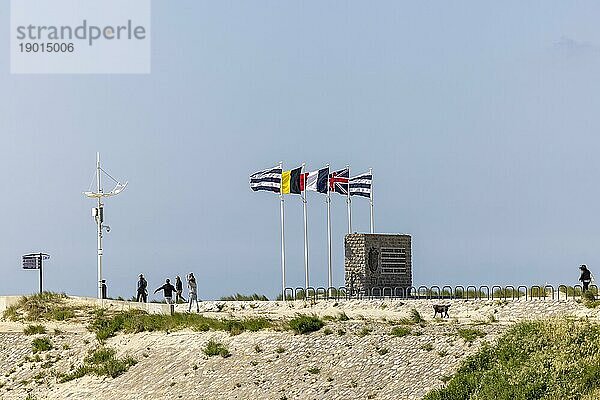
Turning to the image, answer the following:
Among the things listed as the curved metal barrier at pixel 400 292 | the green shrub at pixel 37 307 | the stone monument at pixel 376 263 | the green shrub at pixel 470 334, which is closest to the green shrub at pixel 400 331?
the green shrub at pixel 470 334

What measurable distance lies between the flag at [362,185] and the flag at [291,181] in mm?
2742

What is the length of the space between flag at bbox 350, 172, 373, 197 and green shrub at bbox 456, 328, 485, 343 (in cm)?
2390

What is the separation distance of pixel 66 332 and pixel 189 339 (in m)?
6.90

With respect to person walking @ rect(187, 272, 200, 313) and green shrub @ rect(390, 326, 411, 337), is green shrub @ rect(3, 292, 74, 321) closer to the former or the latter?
person walking @ rect(187, 272, 200, 313)

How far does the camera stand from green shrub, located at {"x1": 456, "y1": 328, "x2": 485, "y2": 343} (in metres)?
30.3

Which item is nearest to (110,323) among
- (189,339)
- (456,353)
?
(189,339)

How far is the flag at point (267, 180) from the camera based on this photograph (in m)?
54.2

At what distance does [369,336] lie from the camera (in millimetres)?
32438

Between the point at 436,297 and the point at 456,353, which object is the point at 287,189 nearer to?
the point at 436,297

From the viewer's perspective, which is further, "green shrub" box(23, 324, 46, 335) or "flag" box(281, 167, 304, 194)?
"flag" box(281, 167, 304, 194)

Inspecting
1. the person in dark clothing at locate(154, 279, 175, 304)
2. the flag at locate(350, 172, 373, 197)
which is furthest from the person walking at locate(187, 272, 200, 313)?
the flag at locate(350, 172, 373, 197)

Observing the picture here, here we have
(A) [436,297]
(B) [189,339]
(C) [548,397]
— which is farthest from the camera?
(A) [436,297]

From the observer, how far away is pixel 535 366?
89.7ft

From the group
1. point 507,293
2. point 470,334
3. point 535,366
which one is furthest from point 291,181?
point 535,366
